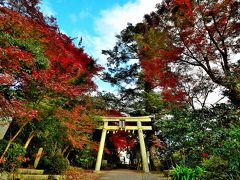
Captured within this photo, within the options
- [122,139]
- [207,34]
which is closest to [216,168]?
[207,34]

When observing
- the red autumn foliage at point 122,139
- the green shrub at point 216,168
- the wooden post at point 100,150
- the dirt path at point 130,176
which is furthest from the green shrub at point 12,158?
the red autumn foliage at point 122,139

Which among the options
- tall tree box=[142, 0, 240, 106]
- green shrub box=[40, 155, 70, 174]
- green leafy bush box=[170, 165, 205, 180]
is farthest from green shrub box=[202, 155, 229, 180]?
green shrub box=[40, 155, 70, 174]

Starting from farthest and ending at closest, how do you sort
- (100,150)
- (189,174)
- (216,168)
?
(100,150), (189,174), (216,168)

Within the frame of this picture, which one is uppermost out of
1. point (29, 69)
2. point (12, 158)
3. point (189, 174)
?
point (29, 69)

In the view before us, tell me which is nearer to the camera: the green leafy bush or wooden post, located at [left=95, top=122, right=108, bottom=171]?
the green leafy bush

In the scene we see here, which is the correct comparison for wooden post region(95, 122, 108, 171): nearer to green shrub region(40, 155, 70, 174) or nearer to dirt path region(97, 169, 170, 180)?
dirt path region(97, 169, 170, 180)

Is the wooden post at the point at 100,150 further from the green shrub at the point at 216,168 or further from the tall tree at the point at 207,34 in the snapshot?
the green shrub at the point at 216,168

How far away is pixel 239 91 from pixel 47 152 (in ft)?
30.1

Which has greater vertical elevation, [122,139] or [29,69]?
[122,139]

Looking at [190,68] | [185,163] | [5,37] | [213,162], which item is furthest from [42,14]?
[213,162]

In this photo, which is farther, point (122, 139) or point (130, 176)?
point (122, 139)

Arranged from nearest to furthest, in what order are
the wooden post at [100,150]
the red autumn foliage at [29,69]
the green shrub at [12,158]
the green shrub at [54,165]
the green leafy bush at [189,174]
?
1. the green leafy bush at [189,174]
2. the red autumn foliage at [29,69]
3. the green shrub at [12,158]
4. the green shrub at [54,165]
5. the wooden post at [100,150]

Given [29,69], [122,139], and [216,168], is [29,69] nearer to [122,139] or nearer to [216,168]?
[216,168]

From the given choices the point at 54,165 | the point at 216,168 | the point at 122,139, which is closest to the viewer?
the point at 216,168
